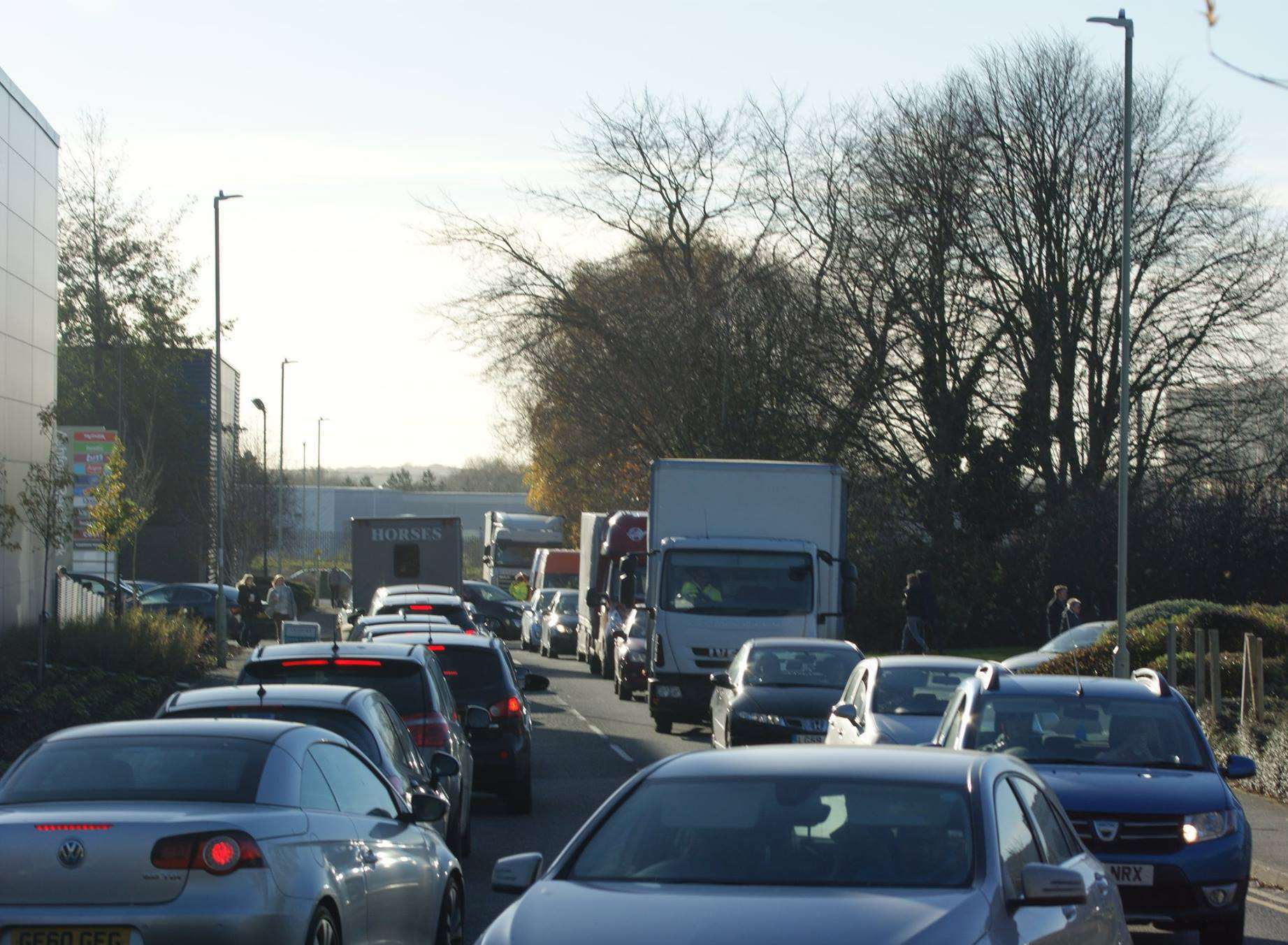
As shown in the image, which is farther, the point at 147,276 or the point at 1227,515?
the point at 147,276

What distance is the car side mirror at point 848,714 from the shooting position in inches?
543

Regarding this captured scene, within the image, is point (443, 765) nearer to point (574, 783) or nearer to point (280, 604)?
point (574, 783)

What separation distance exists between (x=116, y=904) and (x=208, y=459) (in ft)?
231

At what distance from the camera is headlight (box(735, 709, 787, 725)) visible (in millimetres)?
18375

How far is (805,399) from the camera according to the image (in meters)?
44.3

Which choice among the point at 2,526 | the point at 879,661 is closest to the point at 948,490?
the point at 2,526

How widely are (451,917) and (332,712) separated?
1266mm

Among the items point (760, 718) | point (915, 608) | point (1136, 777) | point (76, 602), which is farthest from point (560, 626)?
point (1136, 777)

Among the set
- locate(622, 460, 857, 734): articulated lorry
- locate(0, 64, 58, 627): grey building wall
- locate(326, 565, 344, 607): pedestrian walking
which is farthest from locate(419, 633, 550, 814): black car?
locate(326, 565, 344, 607): pedestrian walking

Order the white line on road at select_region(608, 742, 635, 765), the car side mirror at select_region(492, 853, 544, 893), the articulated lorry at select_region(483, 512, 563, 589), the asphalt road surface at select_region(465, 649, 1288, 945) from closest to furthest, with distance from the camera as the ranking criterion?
1. the car side mirror at select_region(492, 853, 544, 893)
2. the asphalt road surface at select_region(465, 649, 1288, 945)
3. the white line on road at select_region(608, 742, 635, 765)
4. the articulated lorry at select_region(483, 512, 563, 589)

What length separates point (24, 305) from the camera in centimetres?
3334

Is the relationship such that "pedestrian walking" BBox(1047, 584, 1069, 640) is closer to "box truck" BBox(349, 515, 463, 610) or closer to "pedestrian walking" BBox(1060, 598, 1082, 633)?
"pedestrian walking" BBox(1060, 598, 1082, 633)

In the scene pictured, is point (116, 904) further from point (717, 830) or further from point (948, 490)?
point (948, 490)

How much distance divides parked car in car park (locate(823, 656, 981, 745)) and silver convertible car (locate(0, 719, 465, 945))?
6640 mm
